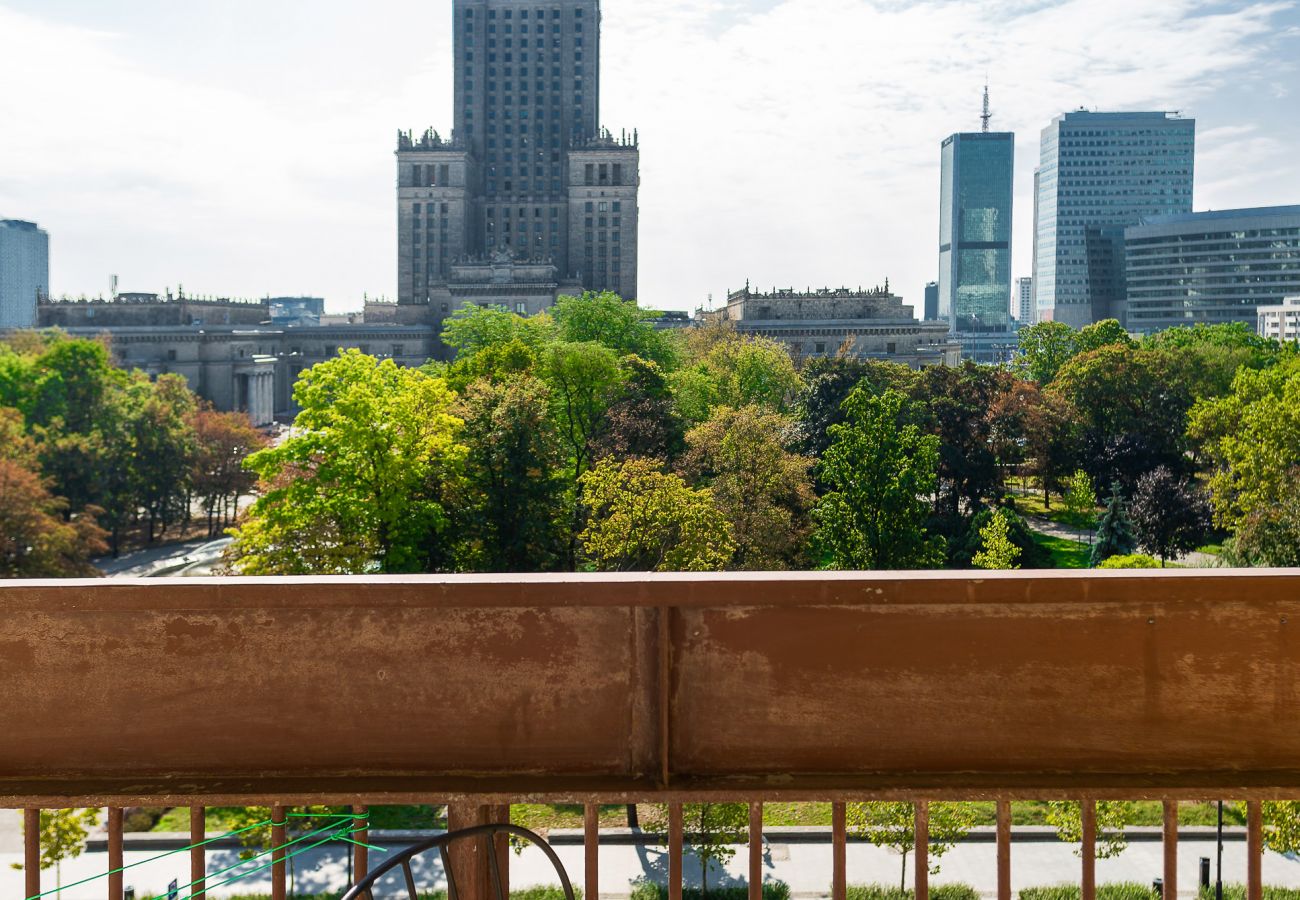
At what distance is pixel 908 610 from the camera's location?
4.28m

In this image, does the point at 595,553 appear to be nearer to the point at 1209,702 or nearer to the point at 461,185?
the point at 1209,702

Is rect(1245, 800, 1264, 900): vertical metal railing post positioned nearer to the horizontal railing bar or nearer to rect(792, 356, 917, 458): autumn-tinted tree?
the horizontal railing bar

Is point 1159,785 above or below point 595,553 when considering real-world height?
above

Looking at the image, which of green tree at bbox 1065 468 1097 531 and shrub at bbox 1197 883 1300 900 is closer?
shrub at bbox 1197 883 1300 900

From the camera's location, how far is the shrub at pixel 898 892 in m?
18.4

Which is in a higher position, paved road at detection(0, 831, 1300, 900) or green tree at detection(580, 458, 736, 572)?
green tree at detection(580, 458, 736, 572)

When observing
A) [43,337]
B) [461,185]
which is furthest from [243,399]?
[461,185]

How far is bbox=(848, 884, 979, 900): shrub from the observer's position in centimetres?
1838

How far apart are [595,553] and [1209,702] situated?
27.4 meters

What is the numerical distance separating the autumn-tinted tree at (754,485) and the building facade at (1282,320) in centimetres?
12207

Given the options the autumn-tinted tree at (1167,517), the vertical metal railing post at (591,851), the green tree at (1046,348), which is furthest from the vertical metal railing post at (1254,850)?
the green tree at (1046,348)

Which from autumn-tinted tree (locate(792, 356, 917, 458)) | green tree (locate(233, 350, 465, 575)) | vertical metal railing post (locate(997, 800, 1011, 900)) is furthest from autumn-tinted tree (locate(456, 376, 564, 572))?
vertical metal railing post (locate(997, 800, 1011, 900))

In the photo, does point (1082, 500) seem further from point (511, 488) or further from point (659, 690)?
point (659, 690)

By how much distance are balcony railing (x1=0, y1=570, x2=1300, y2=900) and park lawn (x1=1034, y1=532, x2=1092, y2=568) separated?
42.1 metres
